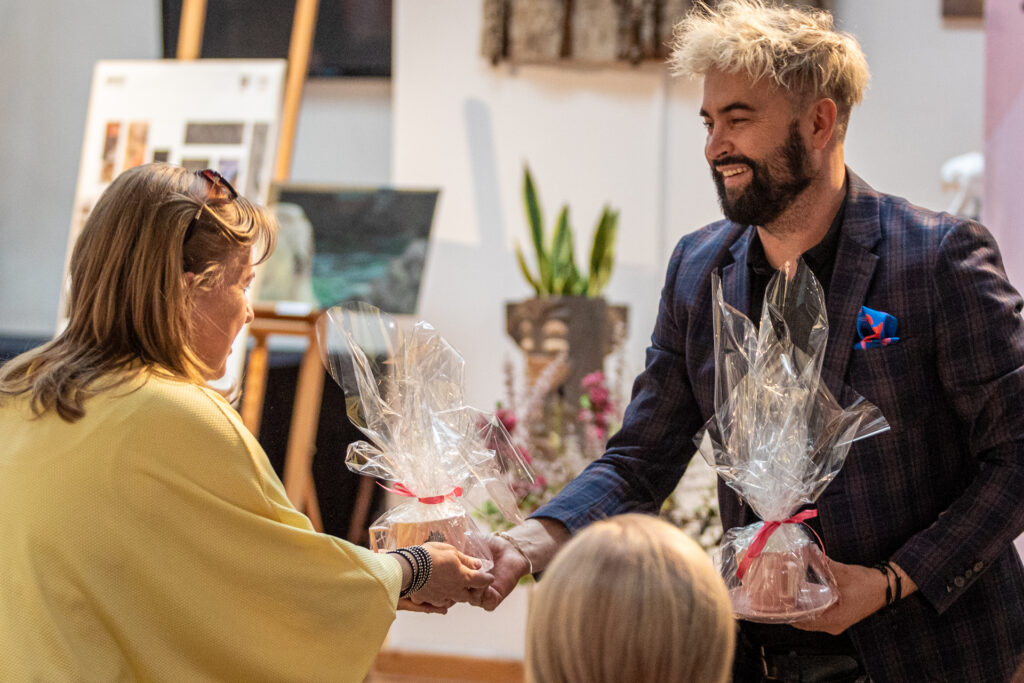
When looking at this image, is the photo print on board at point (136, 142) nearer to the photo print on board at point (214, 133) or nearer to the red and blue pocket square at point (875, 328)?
the photo print on board at point (214, 133)

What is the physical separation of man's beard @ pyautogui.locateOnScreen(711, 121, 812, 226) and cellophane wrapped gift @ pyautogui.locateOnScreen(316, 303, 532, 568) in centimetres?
58

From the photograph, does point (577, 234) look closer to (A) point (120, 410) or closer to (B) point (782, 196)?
(B) point (782, 196)

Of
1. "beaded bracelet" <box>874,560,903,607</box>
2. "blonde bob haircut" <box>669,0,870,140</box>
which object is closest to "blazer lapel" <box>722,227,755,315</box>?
"blonde bob haircut" <box>669,0,870,140</box>

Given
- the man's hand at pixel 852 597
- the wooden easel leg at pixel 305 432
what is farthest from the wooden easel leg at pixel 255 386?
the man's hand at pixel 852 597

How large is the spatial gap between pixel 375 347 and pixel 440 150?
3.25m

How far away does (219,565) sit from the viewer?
158cm

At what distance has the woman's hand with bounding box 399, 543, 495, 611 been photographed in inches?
71.6

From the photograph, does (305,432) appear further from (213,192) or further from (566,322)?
(213,192)

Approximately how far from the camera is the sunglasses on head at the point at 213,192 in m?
1.75

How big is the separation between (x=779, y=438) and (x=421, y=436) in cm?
61

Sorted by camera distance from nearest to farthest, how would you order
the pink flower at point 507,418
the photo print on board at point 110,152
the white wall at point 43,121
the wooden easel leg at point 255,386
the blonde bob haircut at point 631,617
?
the blonde bob haircut at point 631,617, the pink flower at point 507,418, the wooden easel leg at point 255,386, the photo print on board at point 110,152, the white wall at point 43,121

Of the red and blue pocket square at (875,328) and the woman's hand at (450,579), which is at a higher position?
the red and blue pocket square at (875,328)

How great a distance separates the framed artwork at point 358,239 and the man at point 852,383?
2464mm

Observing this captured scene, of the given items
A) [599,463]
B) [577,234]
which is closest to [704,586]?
[599,463]
